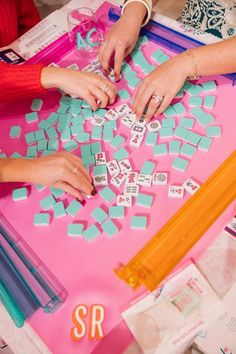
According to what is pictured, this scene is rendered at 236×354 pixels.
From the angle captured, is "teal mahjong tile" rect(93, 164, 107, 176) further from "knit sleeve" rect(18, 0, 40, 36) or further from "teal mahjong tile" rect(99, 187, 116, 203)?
"knit sleeve" rect(18, 0, 40, 36)

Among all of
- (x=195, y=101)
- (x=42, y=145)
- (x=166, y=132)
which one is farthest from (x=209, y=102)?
(x=42, y=145)

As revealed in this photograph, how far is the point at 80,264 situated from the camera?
2.66 ft

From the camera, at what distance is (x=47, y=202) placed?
0.90 metres

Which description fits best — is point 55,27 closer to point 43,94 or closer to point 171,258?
point 43,94

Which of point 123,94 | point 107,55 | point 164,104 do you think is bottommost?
point 164,104

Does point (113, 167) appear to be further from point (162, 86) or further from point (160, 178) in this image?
point (162, 86)

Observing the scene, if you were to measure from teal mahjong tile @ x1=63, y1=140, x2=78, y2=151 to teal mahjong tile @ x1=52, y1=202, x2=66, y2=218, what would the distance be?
0.17 m

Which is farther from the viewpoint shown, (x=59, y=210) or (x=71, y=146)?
(x=71, y=146)

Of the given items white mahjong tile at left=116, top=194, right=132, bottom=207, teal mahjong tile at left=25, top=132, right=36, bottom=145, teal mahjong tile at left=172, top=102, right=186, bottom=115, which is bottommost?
white mahjong tile at left=116, top=194, right=132, bottom=207

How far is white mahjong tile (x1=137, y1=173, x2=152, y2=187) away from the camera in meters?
0.87

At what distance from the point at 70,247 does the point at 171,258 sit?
0.23 m

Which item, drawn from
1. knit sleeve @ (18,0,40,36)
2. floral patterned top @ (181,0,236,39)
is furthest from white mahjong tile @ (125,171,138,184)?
knit sleeve @ (18,0,40,36)

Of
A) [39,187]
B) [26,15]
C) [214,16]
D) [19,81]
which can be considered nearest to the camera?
[39,187]

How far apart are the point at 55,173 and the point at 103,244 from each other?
0.65 feet
